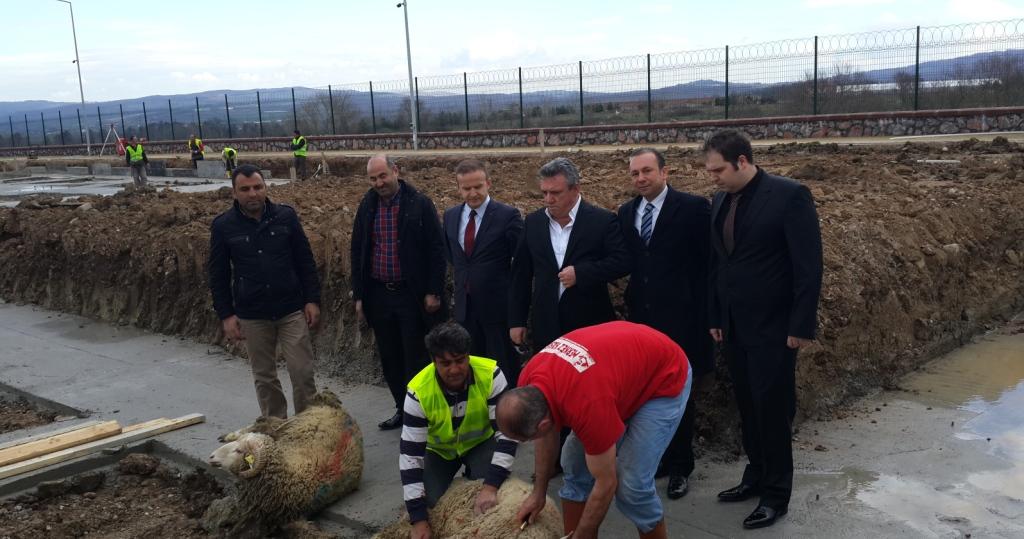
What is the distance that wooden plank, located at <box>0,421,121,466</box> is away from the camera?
5770 millimetres

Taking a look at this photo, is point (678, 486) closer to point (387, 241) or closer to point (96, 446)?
point (387, 241)

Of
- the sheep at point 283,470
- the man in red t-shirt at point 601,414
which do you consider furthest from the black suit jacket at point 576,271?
the sheep at point 283,470

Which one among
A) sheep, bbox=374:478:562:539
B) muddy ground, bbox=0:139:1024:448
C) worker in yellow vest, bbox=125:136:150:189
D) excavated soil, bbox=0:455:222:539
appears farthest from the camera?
worker in yellow vest, bbox=125:136:150:189

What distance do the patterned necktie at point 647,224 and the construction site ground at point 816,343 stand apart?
1214 millimetres

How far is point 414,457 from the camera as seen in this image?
4.03m

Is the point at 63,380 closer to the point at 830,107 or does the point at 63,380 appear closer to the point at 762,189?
the point at 762,189

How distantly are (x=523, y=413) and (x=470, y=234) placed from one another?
2.41 m

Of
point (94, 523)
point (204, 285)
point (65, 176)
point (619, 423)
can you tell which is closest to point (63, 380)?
point (204, 285)

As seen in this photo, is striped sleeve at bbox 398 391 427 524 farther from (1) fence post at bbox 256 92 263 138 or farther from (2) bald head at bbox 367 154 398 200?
(1) fence post at bbox 256 92 263 138

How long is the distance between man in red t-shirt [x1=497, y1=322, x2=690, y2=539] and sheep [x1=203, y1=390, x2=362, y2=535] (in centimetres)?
160

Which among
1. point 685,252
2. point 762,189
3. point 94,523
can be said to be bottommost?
→ point 94,523

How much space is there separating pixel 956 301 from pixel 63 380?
8467 millimetres

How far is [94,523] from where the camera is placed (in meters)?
5.10

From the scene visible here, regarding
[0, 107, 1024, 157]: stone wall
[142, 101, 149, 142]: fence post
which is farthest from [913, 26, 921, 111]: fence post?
[142, 101, 149, 142]: fence post
